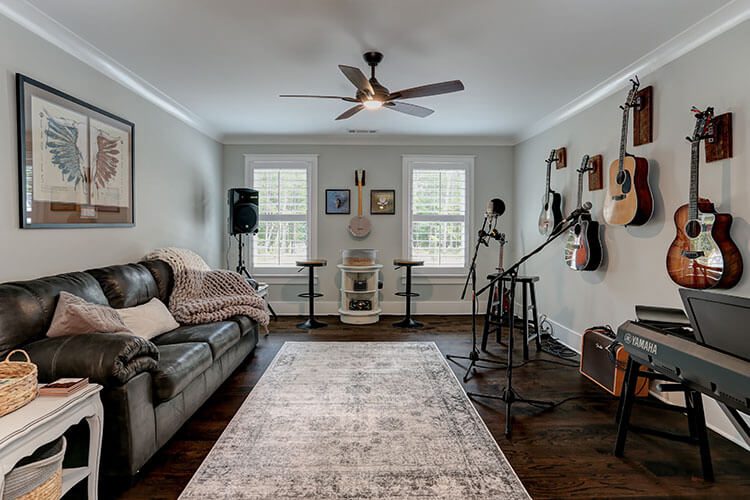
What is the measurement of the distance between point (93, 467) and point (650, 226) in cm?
365

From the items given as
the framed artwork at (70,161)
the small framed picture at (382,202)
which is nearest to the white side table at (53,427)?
the framed artwork at (70,161)

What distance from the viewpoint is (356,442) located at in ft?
7.56

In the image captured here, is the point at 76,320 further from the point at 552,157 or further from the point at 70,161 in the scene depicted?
the point at 552,157

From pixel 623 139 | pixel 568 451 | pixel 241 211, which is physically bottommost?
pixel 568 451

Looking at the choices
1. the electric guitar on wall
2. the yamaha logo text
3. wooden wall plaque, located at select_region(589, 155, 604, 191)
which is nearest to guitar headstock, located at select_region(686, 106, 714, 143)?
wooden wall plaque, located at select_region(589, 155, 604, 191)

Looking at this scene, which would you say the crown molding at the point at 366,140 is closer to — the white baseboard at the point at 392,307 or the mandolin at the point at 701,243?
the white baseboard at the point at 392,307

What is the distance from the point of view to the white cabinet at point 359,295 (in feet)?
17.1

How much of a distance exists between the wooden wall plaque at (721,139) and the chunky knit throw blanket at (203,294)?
353 cm

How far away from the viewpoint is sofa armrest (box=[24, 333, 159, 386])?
1812 mm

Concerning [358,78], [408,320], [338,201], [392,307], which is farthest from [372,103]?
[392,307]

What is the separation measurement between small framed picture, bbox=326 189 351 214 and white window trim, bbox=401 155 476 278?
781 mm

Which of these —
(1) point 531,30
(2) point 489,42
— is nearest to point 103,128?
(2) point 489,42

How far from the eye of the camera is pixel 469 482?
76.4 inches

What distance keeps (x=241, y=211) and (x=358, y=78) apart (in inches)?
108
